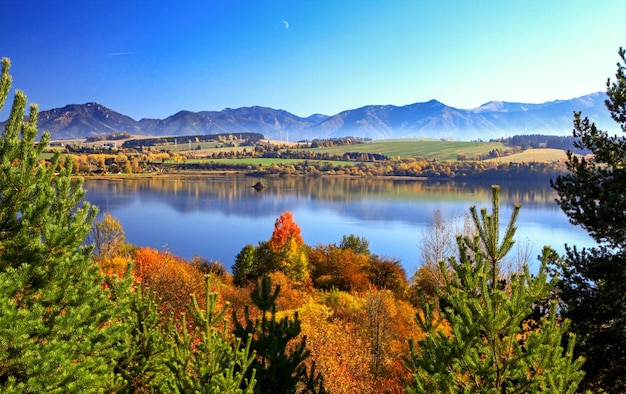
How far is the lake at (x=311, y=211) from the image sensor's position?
56.9 m

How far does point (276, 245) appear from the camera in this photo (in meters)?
41.6

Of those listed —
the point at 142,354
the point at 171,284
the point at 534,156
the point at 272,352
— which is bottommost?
the point at 171,284

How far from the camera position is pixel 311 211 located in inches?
3263

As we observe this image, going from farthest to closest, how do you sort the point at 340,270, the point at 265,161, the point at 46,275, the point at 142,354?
1. the point at 265,161
2. the point at 340,270
3. the point at 142,354
4. the point at 46,275

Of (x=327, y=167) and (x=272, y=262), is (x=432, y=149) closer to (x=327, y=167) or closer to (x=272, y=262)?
(x=327, y=167)

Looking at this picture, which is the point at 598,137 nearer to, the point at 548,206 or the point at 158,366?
the point at 158,366

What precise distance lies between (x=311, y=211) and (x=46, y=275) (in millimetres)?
76075

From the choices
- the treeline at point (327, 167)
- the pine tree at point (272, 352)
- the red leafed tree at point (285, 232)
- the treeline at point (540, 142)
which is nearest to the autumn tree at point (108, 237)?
the red leafed tree at point (285, 232)

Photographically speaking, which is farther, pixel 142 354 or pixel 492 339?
pixel 142 354

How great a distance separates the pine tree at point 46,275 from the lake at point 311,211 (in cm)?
3995

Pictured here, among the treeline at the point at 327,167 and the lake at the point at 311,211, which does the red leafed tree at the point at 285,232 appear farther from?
the treeline at the point at 327,167

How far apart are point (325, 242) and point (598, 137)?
48645 mm

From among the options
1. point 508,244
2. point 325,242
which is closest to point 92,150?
point 325,242

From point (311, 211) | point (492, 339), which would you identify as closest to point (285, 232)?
point (311, 211)
